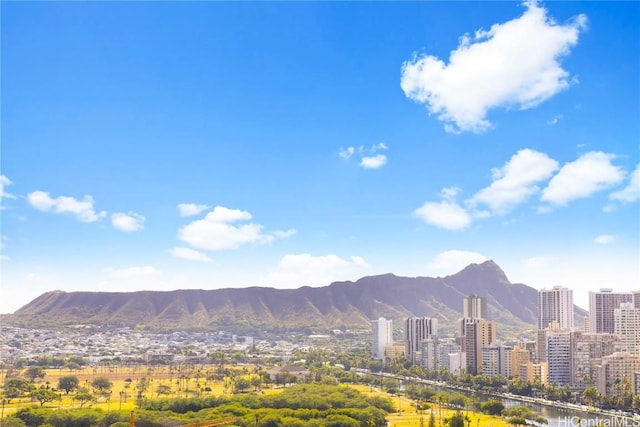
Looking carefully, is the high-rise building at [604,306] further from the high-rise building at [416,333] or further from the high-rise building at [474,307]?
the high-rise building at [474,307]

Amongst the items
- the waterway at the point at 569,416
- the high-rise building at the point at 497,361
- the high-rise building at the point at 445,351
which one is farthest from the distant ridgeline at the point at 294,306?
the waterway at the point at 569,416

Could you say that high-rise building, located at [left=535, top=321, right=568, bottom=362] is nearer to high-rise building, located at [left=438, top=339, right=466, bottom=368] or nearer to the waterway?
high-rise building, located at [left=438, top=339, right=466, bottom=368]

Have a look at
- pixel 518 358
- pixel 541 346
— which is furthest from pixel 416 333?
pixel 518 358

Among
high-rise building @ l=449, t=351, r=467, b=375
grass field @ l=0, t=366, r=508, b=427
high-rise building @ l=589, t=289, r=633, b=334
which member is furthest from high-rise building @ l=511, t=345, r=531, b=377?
high-rise building @ l=589, t=289, r=633, b=334

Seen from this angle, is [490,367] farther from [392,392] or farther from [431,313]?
[431,313]

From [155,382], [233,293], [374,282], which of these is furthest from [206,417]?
[374,282]

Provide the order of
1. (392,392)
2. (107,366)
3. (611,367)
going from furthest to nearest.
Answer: (107,366), (392,392), (611,367)

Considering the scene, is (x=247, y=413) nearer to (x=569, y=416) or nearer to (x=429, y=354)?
(x=569, y=416)
